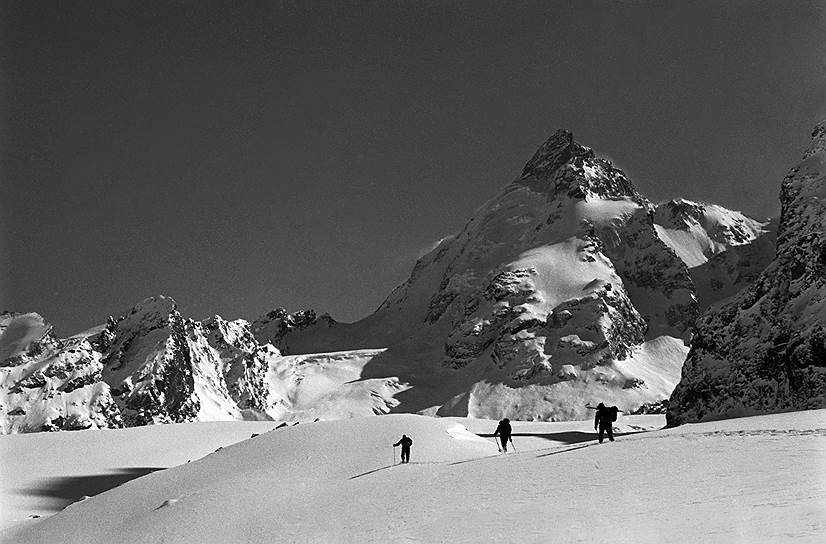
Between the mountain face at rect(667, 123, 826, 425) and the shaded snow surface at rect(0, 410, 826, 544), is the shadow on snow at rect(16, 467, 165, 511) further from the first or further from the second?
the mountain face at rect(667, 123, 826, 425)

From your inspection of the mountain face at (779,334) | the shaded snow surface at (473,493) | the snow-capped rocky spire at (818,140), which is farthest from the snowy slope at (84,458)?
the snow-capped rocky spire at (818,140)

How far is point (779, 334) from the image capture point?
7988cm

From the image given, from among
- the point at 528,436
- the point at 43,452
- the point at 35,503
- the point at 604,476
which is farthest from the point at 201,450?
the point at 604,476

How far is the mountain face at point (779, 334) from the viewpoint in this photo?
2906 inches

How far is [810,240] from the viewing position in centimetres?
8169

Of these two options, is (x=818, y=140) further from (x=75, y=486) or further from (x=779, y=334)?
(x=75, y=486)

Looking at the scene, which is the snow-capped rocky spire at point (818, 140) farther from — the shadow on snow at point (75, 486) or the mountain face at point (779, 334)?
the shadow on snow at point (75, 486)

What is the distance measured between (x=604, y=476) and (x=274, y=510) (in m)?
11.4

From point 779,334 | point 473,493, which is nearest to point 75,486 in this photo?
point 473,493

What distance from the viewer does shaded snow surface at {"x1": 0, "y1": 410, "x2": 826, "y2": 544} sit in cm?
1862

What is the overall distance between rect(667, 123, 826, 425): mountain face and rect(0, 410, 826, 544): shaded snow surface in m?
43.4

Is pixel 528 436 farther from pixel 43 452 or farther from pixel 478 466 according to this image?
pixel 478 466

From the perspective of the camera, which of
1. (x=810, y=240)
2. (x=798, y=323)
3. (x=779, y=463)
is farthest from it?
(x=810, y=240)

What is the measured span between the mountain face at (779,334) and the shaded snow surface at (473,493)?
43.4 metres
